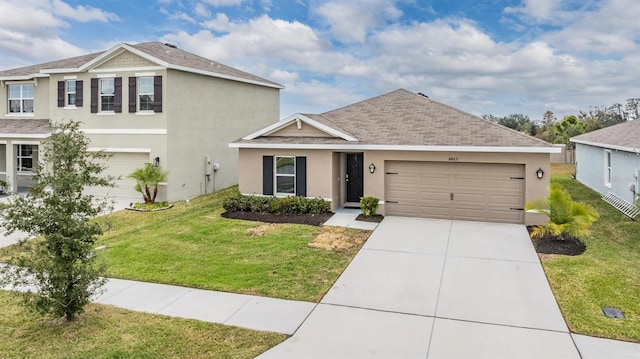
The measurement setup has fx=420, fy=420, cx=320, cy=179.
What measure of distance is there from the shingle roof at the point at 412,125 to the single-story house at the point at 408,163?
36 millimetres

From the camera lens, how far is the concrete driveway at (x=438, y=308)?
591 centimetres

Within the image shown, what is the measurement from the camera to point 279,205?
48.3ft

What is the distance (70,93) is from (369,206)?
47.3 feet

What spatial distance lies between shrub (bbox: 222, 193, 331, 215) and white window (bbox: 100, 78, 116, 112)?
744 centimetres

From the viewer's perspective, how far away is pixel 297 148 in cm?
1520

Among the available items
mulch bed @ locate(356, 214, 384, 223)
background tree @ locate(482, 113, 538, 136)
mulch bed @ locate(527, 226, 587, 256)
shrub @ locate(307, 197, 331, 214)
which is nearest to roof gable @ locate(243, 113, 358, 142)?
shrub @ locate(307, 197, 331, 214)

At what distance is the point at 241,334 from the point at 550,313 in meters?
5.13

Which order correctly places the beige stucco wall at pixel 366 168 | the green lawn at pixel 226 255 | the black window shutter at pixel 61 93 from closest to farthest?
the green lawn at pixel 226 255 < the beige stucco wall at pixel 366 168 < the black window shutter at pixel 61 93

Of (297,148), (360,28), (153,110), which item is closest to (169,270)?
(297,148)

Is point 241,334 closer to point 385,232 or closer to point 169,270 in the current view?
point 169,270

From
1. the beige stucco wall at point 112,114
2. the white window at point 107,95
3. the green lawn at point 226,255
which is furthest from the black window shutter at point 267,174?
the white window at point 107,95

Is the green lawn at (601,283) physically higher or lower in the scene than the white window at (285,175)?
lower

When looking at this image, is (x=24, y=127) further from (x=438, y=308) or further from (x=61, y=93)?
(x=438, y=308)

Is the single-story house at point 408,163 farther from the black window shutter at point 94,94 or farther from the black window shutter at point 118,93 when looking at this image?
the black window shutter at point 94,94
